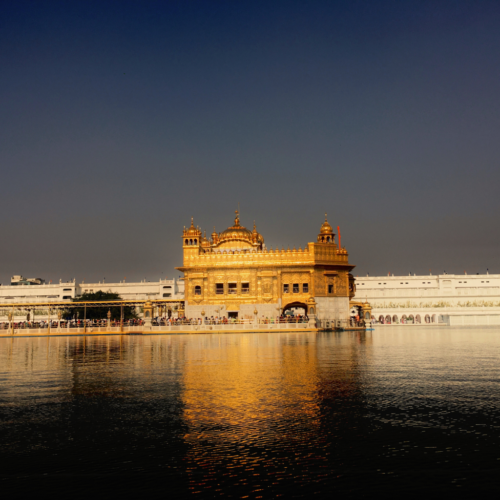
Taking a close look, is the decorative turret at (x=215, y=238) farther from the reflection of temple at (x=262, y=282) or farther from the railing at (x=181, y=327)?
the railing at (x=181, y=327)

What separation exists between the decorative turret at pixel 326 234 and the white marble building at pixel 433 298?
48.9 m

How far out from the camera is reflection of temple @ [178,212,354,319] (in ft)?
184

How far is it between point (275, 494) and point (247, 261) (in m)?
50.5

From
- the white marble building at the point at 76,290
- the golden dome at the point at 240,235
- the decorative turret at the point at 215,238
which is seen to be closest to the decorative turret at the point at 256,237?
the golden dome at the point at 240,235

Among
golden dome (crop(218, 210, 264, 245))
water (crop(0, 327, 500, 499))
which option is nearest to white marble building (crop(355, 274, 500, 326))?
golden dome (crop(218, 210, 264, 245))

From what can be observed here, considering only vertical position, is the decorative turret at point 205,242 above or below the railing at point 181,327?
above

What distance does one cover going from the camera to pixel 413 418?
9664 mm

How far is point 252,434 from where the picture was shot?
338 inches

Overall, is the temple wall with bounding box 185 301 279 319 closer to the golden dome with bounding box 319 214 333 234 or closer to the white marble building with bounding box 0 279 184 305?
the golden dome with bounding box 319 214 333 234

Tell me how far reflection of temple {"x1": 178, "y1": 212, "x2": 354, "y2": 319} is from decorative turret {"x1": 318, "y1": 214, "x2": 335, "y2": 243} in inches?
87.4

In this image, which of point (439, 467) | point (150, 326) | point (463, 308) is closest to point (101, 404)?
point (439, 467)

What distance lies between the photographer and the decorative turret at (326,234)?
59094 millimetres

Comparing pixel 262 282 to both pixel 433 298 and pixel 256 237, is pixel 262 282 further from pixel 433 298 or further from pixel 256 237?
pixel 433 298

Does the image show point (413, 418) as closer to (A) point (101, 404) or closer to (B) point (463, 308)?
(A) point (101, 404)
